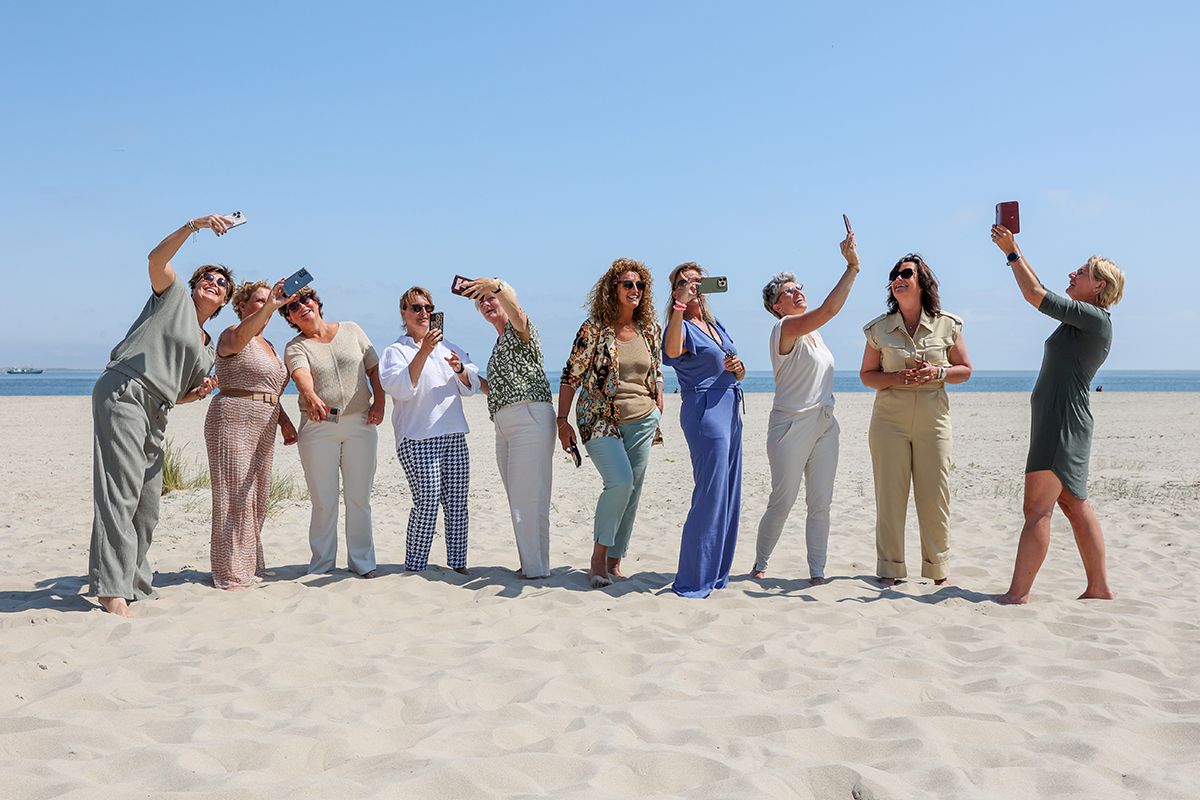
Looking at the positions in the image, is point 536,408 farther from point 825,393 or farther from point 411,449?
point 825,393

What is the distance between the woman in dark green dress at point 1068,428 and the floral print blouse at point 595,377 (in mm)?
2184

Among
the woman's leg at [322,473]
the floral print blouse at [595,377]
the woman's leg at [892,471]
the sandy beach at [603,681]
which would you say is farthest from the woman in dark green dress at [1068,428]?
the woman's leg at [322,473]

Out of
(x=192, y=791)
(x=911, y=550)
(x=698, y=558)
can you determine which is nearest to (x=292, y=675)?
(x=192, y=791)

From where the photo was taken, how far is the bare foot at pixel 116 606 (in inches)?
191

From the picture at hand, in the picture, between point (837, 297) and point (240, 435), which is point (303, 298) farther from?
point (837, 297)

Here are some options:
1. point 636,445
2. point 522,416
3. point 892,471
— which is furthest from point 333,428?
point 892,471

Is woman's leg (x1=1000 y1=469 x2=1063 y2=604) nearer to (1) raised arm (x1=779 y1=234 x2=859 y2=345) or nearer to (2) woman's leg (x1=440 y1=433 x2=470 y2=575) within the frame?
(1) raised arm (x1=779 y1=234 x2=859 y2=345)

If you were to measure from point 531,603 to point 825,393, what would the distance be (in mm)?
2195

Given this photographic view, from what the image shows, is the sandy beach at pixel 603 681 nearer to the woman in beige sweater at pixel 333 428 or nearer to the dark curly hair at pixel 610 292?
the woman in beige sweater at pixel 333 428

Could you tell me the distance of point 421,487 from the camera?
5.84 m

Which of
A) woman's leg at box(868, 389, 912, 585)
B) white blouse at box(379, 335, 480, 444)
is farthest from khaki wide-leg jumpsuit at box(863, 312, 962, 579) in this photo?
white blouse at box(379, 335, 480, 444)

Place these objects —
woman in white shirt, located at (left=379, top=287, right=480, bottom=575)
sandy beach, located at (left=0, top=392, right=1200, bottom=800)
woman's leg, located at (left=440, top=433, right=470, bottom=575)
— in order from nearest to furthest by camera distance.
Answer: sandy beach, located at (left=0, top=392, right=1200, bottom=800), woman in white shirt, located at (left=379, top=287, right=480, bottom=575), woman's leg, located at (left=440, top=433, right=470, bottom=575)

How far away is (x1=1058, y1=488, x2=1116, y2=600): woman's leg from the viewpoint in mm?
5121

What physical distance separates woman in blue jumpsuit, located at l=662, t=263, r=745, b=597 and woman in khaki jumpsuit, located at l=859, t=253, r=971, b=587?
0.86 m
